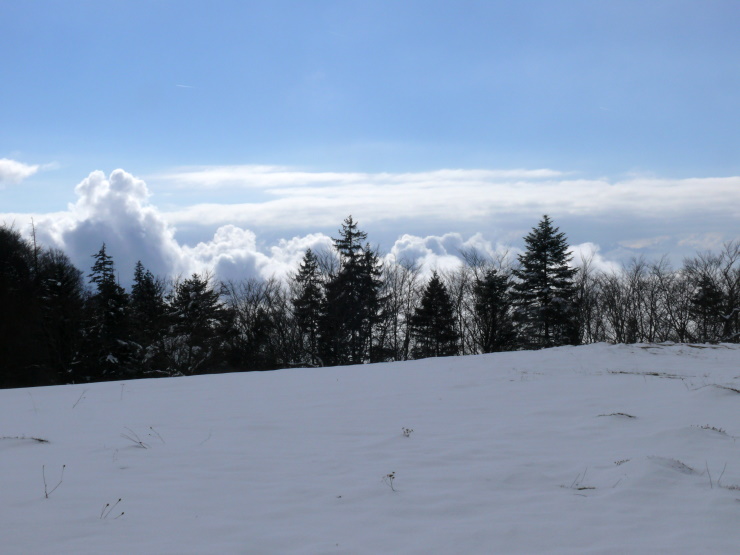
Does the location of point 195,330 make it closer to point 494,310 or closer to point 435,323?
point 435,323

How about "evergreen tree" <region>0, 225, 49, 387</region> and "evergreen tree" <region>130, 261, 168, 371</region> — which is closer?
"evergreen tree" <region>0, 225, 49, 387</region>

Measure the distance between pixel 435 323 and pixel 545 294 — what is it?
8.97 metres

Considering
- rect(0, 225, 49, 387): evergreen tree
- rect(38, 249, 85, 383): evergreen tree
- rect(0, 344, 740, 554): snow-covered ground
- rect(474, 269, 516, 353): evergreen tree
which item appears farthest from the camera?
rect(474, 269, 516, 353): evergreen tree

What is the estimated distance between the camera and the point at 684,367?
37.6 ft

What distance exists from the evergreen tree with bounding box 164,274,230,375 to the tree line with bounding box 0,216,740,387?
0.11 m

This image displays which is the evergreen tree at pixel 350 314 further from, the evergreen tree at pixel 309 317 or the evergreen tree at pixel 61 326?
the evergreen tree at pixel 61 326

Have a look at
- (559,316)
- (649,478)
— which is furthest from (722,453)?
(559,316)

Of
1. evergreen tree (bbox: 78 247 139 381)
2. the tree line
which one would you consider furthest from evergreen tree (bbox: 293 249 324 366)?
evergreen tree (bbox: 78 247 139 381)

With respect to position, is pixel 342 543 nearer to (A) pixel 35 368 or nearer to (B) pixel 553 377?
(B) pixel 553 377

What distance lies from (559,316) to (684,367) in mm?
29619

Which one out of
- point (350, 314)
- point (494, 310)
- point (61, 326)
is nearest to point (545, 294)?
point (494, 310)

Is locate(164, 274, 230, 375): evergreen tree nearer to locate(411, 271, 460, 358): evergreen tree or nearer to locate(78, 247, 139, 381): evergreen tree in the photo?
locate(78, 247, 139, 381): evergreen tree

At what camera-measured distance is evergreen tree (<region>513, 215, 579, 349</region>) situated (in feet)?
132

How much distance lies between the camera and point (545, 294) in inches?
1619
